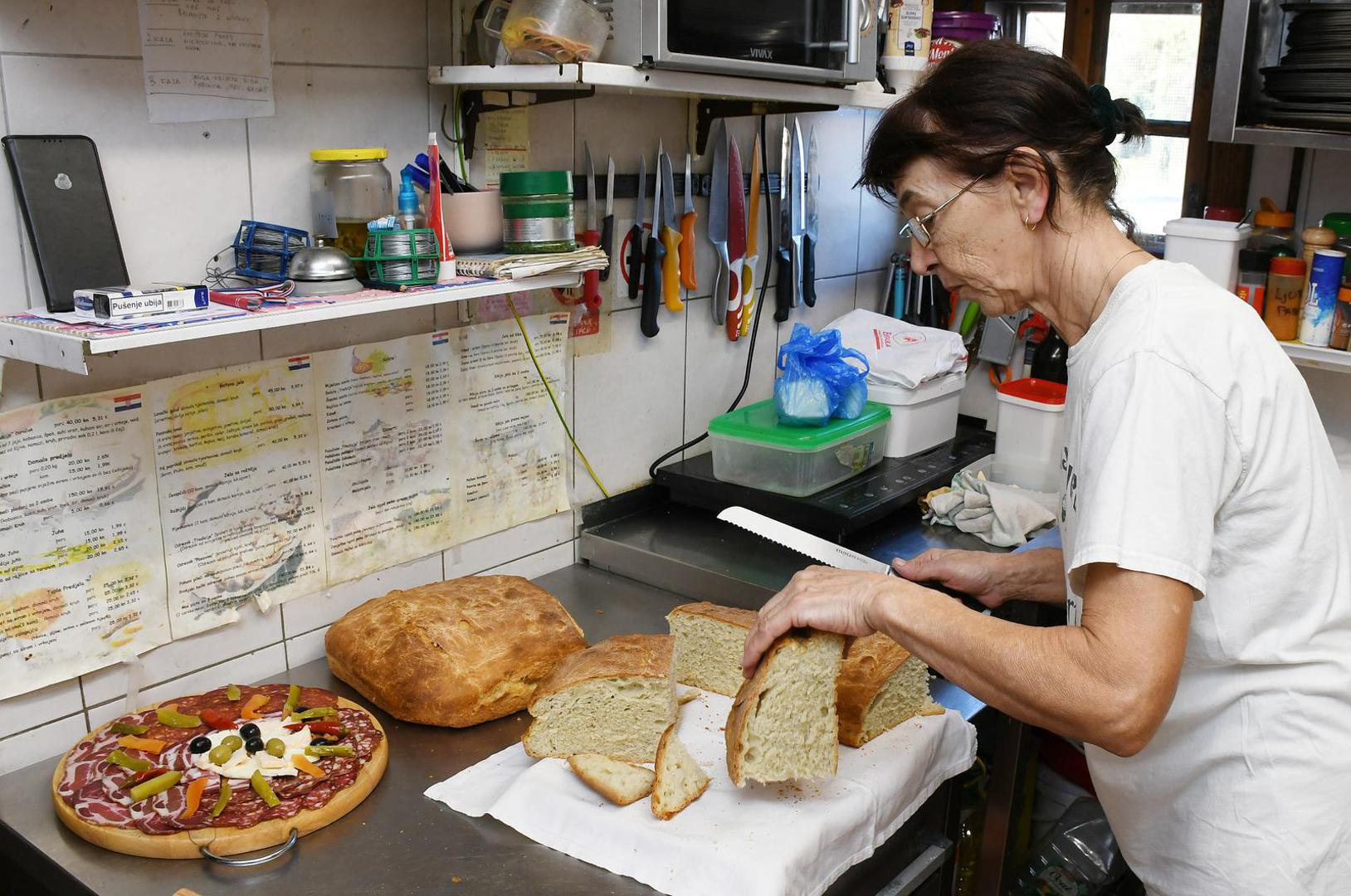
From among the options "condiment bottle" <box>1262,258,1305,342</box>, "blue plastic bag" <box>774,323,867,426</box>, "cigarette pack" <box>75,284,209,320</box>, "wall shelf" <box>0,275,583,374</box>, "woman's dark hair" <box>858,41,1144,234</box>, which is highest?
"woman's dark hair" <box>858,41,1144,234</box>

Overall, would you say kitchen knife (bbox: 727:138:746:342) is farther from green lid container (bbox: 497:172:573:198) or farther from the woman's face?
the woman's face

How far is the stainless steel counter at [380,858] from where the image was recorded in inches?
49.0

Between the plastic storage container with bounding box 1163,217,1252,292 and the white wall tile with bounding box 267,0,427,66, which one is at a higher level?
the white wall tile with bounding box 267,0,427,66

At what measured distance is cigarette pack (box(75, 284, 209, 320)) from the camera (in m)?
1.20

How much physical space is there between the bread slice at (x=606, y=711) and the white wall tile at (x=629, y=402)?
693 mm

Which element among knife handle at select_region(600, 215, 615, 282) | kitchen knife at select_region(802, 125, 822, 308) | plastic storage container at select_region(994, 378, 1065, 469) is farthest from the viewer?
kitchen knife at select_region(802, 125, 822, 308)

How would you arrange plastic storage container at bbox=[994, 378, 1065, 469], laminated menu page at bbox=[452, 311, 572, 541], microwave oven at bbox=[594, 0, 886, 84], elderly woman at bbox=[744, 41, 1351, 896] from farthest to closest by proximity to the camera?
plastic storage container at bbox=[994, 378, 1065, 469] < laminated menu page at bbox=[452, 311, 572, 541] < microwave oven at bbox=[594, 0, 886, 84] < elderly woman at bbox=[744, 41, 1351, 896]

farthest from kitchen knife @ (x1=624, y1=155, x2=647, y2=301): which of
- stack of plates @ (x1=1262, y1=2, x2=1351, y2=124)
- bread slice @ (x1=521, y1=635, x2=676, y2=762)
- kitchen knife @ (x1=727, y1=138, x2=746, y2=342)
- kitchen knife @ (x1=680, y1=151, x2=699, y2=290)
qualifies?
stack of plates @ (x1=1262, y1=2, x2=1351, y2=124)

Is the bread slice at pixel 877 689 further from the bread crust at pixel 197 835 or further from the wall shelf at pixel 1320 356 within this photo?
the wall shelf at pixel 1320 356

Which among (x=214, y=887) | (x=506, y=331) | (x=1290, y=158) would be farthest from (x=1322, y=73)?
(x=214, y=887)

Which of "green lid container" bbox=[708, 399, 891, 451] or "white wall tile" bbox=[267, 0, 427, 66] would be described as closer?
"white wall tile" bbox=[267, 0, 427, 66]

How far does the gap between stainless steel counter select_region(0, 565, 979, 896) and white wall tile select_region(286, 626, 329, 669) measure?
269mm

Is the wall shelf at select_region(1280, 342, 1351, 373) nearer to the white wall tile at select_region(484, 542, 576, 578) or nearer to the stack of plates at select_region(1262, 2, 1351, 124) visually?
the stack of plates at select_region(1262, 2, 1351, 124)

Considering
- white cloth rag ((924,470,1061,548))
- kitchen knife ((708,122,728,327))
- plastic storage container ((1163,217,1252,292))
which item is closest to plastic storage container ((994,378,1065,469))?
white cloth rag ((924,470,1061,548))
